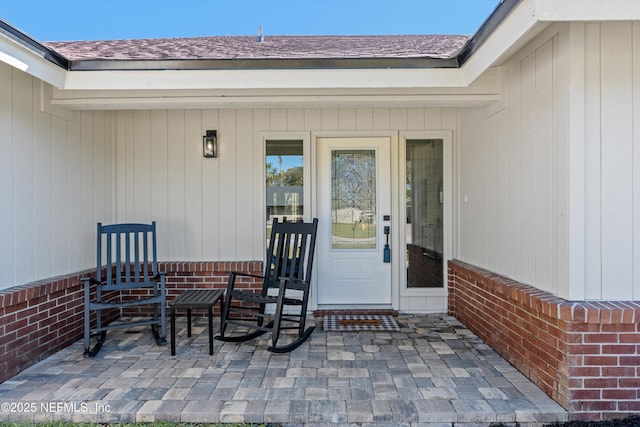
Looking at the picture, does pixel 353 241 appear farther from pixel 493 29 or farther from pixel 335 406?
pixel 493 29

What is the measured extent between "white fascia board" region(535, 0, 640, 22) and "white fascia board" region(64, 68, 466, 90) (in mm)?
1022

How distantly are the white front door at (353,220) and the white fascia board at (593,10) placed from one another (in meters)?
2.28

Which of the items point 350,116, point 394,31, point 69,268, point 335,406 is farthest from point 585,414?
point 394,31

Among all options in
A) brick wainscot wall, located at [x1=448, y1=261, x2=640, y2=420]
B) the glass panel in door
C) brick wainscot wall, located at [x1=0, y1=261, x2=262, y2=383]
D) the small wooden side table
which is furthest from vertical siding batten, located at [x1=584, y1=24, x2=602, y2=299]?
brick wainscot wall, located at [x1=0, y1=261, x2=262, y2=383]

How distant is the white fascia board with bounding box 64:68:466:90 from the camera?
2.88 meters

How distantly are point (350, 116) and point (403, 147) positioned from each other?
0.67m

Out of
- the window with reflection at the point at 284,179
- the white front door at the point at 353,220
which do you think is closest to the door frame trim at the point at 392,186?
the white front door at the point at 353,220

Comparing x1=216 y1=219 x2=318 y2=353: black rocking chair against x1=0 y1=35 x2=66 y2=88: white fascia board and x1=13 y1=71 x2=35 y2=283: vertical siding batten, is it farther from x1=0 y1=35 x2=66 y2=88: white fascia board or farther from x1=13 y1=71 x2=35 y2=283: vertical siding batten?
x1=0 y1=35 x2=66 y2=88: white fascia board

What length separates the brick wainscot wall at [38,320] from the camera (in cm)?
261

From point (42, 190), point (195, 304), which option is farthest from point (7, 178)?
point (195, 304)

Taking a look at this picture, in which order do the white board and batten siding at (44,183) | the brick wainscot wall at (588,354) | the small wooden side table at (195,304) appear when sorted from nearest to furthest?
the brick wainscot wall at (588,354) → the white board and batten siding at (44,183) → the small wooden side table at (195,304)

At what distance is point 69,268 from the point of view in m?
3.36

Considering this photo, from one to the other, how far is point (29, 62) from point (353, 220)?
10.0 feet

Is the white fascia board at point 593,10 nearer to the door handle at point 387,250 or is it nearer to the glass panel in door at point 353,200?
the glass panel in door at point 353,200
